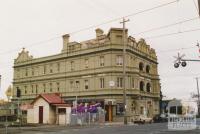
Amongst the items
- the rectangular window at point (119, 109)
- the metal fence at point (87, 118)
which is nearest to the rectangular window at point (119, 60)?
the rectangular window at point (119, 109)

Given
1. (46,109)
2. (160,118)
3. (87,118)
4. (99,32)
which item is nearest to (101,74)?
(99,32)

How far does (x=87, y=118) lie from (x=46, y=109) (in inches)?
235

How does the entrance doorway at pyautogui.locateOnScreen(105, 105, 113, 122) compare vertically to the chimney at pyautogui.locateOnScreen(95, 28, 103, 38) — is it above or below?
below

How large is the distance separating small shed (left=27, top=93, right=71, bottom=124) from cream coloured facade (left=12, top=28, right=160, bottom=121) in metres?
8.35

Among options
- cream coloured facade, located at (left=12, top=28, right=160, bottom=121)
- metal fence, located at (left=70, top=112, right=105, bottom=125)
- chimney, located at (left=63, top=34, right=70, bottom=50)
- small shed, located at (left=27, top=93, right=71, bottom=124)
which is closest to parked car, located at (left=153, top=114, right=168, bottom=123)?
cream coloured facade, located at (left=12, top=28, right=160, bottom=121)

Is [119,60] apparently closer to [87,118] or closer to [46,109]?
[87,118]

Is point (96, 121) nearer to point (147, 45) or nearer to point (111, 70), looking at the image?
point (111, 70)

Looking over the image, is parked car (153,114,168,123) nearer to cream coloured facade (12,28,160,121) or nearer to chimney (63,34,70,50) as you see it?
cream coloured facade (12,28,160,121)

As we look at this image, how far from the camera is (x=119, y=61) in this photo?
60.2 metres

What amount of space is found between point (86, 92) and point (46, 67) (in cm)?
1212

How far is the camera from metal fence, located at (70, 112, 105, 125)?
→ 51469 millimetres

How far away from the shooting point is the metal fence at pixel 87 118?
51.5 metres

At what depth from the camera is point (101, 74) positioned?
60.2m

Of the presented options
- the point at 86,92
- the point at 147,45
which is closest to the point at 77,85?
the point at 86,92
